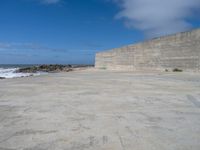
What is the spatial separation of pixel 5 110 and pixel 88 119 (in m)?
1.33

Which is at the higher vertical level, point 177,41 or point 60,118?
point 177,41

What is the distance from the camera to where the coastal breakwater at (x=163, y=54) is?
12.0m

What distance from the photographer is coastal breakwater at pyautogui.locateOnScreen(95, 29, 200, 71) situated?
12016 mm

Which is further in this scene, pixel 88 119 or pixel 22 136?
pixel 88 119

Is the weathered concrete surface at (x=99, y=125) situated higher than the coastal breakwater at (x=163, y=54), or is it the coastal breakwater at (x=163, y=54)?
the coastal breakwater at (x=163, y=54)

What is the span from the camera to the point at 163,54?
14641 mm

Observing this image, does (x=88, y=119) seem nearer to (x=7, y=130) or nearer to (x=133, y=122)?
(x=133, y=122)

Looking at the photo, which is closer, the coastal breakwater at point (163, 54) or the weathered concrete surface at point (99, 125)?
the weathered concrete surface at point (99, 125)

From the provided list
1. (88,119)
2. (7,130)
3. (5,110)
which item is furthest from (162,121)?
(5,110)

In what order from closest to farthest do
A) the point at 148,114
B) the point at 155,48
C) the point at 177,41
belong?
1. the point at 148,114
2. the point at 177,41
3. the point at 155,48

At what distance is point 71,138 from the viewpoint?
2148 millimetres

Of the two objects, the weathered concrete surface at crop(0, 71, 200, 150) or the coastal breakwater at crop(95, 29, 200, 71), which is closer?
the weathered concrete surface at crop(0, 71, 200, 150)

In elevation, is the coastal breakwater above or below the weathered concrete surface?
above

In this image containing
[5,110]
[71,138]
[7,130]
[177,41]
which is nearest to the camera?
[71,138]
